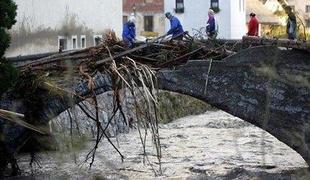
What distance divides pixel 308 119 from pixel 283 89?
0.70 meters

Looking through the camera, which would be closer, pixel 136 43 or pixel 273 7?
pixel 273 7

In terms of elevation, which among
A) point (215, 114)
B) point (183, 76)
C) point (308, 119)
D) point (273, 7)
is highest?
point (273, 7)

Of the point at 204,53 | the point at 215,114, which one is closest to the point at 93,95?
the point at 204,53

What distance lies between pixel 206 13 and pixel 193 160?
25399 millimetres

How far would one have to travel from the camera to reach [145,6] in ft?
150

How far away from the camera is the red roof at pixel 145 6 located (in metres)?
45.4

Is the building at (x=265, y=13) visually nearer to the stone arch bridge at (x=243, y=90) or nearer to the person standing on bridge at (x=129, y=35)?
the stone arch bridge at (x=243, y=90)

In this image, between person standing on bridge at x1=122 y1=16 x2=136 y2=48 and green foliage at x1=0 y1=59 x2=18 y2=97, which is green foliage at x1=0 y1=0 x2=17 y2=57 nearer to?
green foliage at x1=0 y1=59 x2=18 y2=97

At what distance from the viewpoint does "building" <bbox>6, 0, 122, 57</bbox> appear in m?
18.1

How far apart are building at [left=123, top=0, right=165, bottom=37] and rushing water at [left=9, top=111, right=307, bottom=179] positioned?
21.1m

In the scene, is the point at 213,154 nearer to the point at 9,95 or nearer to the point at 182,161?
the point at 182,161

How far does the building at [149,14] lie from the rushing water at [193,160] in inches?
829

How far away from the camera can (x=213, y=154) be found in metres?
18.5

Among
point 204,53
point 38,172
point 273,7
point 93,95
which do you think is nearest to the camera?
point 273,7
